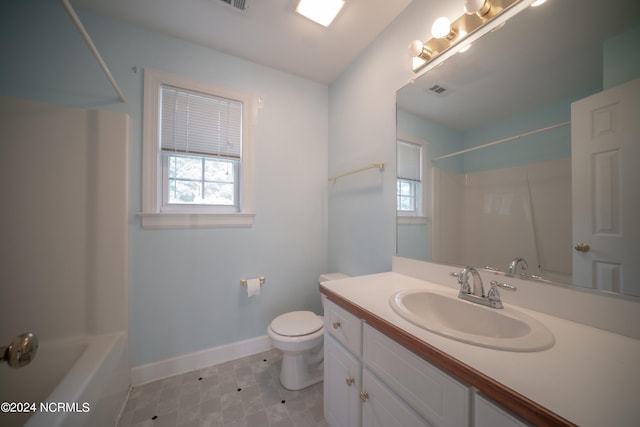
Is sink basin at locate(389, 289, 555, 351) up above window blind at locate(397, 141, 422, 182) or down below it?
below

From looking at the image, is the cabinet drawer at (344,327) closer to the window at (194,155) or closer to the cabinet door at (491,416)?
the cabinet door at (491,416)

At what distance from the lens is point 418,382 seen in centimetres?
68

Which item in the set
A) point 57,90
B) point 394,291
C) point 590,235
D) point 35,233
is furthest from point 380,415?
point 57,90

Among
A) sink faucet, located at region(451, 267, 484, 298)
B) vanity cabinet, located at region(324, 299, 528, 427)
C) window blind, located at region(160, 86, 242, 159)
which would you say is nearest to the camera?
vanity cabinet, located at region(324, 299, 528, 427)

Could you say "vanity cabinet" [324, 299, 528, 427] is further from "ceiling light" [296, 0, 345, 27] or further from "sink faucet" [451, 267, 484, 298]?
"ceiling light" [296, 0, 345, 27]

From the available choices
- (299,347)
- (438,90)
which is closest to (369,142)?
(438,90)

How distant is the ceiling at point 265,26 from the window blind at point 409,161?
0.92 metres

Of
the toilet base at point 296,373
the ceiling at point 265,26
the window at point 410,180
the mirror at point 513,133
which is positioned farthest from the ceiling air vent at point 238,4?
the toilet base at point 296,373

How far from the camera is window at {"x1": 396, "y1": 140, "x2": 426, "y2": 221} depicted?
136 centimetres

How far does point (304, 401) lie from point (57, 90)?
2.58 m

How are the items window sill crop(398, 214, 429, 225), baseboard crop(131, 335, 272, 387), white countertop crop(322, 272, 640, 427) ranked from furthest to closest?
baseboard crop(131, 335, 272, 387)
window sill crop(398, 214, 429, 225)
white countertop crop(322, 272, 640, 427)

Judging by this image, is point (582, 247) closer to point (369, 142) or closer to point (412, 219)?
point (412, 219)

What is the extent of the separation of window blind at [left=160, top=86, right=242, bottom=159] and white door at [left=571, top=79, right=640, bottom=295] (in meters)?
2.02

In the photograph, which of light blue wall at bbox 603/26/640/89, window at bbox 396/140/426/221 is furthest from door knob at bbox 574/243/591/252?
window at bbox 396/140/426/221
